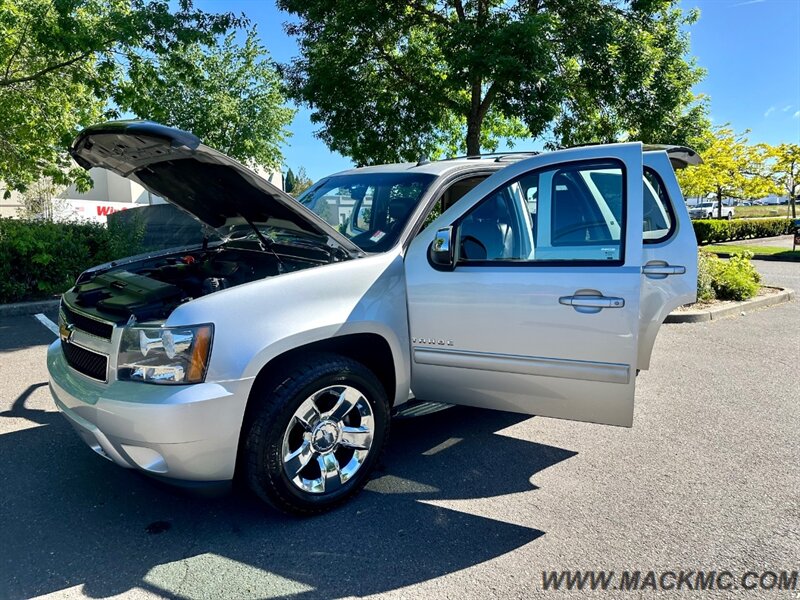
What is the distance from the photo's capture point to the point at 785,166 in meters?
31.9

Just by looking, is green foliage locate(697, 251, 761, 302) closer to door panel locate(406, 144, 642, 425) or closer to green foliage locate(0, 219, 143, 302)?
door panel locate(406, 144, 642, 425)

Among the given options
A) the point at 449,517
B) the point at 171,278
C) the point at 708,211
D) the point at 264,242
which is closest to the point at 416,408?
the point at 449,517

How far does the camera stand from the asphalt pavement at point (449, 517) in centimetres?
265

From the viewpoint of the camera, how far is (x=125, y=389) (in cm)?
274

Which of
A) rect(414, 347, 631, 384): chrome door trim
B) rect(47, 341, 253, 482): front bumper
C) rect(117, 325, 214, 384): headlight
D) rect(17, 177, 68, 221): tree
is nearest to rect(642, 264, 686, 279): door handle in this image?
rect(414, 347, 631, 384): chrome door trim

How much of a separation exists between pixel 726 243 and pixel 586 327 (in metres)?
24.7

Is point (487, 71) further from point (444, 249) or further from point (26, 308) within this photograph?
point (26, 308)

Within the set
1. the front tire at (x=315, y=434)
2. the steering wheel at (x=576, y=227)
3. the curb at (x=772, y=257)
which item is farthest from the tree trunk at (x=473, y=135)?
the curb at (x=772, y=257)

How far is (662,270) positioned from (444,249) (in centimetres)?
130

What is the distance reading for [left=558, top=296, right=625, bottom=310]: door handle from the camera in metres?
3.05

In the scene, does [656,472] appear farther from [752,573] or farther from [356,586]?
[356,586]

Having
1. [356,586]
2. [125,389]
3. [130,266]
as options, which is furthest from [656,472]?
[130,266]

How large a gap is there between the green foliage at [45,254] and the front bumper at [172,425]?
736cm

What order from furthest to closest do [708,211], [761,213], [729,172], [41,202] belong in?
[761,213] → [708,211] → [729,172] → [41,202]
